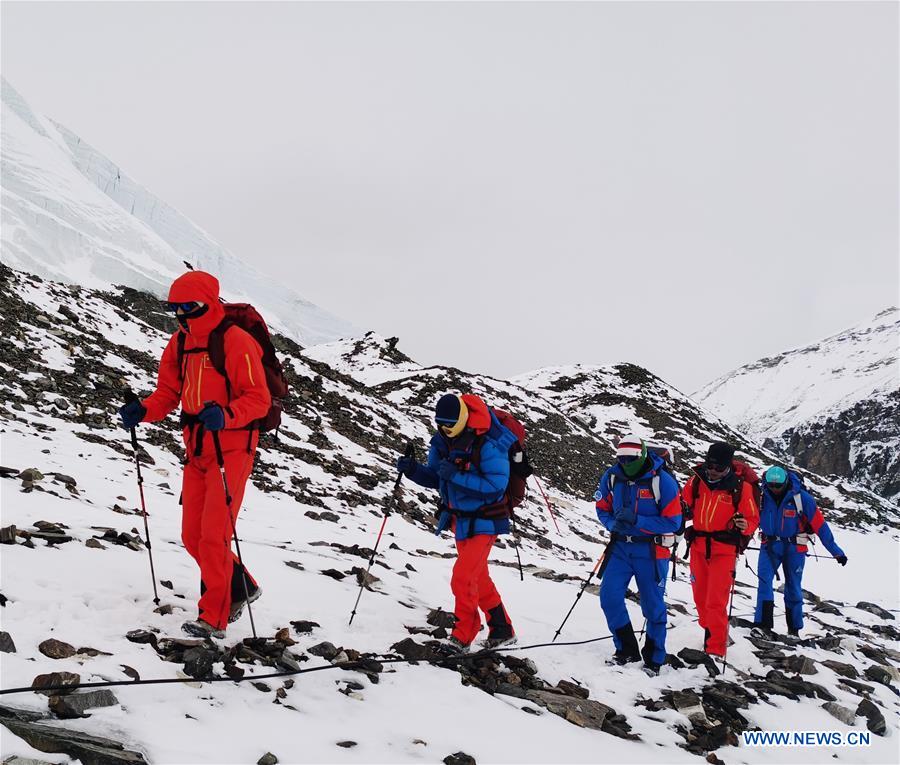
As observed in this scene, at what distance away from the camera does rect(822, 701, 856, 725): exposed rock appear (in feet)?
23.4

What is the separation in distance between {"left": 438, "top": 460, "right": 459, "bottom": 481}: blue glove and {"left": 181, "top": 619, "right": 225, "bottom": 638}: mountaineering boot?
2.49 meters

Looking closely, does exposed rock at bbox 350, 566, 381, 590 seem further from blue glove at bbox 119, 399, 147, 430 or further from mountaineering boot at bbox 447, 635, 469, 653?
blue glove at bbox 119, 399, 147, 430

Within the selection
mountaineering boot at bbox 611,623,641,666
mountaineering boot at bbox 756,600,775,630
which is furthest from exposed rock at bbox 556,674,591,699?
mountaineering boot at bbox 756,600,775,630

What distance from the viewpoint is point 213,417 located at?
4.73 meters

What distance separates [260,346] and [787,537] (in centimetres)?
981

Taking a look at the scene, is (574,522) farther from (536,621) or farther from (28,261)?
(28,261)

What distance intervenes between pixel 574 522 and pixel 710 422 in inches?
1936

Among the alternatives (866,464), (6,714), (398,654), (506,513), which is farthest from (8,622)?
(866,464)

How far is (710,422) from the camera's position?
66438 mm

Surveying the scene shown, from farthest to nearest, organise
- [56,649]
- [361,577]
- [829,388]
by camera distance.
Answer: [829,388], [361,577], [56,649]

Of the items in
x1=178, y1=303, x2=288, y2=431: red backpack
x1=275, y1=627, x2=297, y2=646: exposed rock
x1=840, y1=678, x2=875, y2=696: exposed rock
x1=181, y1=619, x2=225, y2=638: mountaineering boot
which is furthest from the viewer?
x1=840, y1=678, x2=875, y2=696: exposed rock

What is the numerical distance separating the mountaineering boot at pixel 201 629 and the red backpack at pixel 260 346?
1730 millimetres

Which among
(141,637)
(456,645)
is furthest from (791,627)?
(141,637)

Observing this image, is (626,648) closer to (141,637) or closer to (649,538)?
(649,538)
